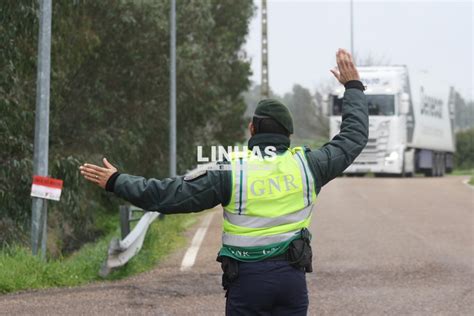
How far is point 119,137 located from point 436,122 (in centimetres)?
2220

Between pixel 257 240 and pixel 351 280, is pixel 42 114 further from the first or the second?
pixel 257 240

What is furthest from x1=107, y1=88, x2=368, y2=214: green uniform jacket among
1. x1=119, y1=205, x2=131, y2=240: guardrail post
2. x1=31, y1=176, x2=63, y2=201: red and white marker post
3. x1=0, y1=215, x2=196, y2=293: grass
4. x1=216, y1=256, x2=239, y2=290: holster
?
x1=119, y1=205, x2=131, y2=240: guardrail post

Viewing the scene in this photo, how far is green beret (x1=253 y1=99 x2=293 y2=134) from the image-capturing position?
15.6ft

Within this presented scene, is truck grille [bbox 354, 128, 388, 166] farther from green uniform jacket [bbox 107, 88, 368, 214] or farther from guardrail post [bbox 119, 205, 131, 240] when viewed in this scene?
green uniform jacket [bbox 107, 88, 368, 214]

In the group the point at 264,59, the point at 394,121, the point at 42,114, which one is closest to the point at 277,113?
the point at 42,114

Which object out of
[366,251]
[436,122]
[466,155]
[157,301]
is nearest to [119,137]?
[366,251]

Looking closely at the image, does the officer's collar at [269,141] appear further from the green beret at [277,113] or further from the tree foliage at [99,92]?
the tree foliage at [99,92]

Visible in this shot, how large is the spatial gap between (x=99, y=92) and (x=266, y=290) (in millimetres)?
20800

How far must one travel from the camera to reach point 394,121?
3334 cm

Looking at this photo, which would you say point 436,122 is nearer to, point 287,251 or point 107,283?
point 107,283

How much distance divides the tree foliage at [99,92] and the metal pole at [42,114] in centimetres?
Result: 214

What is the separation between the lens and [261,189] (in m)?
4.66

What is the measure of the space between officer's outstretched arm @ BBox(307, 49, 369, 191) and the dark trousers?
517 millimetres

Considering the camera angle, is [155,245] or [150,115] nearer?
[155,245]
